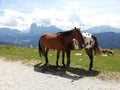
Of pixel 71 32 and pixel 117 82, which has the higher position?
pixel 71 32

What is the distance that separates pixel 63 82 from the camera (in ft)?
65.4

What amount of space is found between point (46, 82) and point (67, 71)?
4294mm

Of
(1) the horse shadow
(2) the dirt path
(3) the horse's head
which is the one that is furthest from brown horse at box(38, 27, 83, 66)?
(2) the dirt path

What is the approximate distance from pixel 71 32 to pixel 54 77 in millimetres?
4848

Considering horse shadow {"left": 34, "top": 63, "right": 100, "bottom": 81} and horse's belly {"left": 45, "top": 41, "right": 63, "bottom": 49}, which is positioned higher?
horse's belly {"left": 45, "top": 41, "right": 63, "bottom": 49}

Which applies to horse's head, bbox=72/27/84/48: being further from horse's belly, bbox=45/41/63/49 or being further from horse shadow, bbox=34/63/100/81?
horse shadow, bbox=34/63/100/81

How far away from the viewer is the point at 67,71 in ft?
78.2

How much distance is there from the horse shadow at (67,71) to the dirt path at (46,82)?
0.75 metres

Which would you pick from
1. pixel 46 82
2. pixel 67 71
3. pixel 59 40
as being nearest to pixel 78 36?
pixel 59 40

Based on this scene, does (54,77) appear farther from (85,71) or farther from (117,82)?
(117,82)

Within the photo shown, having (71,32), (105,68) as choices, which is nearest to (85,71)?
(105,68)

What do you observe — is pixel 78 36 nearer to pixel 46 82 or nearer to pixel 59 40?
pixel 59 40

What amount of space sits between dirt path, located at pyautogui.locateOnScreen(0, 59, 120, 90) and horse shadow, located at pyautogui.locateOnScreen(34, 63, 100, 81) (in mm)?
754

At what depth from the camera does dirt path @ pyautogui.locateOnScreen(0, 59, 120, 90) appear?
18312 mm
